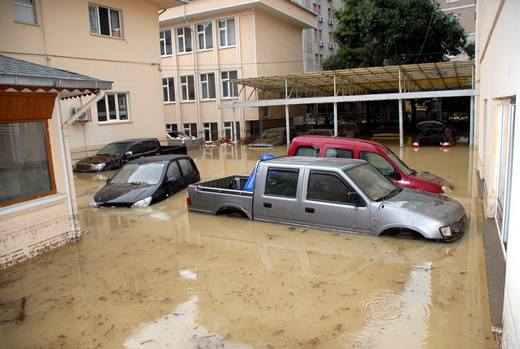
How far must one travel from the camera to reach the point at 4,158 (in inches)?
271

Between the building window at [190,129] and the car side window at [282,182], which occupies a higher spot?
the building window at [190,129]

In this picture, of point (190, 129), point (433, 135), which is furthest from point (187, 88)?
point (433, 135)

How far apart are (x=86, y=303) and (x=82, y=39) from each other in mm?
16034

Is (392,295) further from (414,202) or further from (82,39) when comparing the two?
(82,39)

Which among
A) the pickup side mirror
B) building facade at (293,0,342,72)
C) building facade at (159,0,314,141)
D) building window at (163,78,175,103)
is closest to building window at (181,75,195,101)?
building facade at (159,0,314,141)

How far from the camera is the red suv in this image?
8.84 meters

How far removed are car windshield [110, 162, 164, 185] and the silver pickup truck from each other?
10.6 feet

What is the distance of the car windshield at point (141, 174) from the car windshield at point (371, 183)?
5.71 m

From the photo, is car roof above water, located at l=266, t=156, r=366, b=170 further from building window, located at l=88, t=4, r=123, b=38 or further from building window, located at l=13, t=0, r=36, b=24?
building window, located at l=88, t=4, r=123, b=38

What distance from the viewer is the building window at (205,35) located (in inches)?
1181

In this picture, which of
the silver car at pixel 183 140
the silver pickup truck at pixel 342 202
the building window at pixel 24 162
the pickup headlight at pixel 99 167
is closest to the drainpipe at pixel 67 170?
the building window at pixel 24 162

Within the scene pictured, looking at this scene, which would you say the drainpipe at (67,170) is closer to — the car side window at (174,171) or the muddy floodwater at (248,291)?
the muddy floodwater at (248,291)

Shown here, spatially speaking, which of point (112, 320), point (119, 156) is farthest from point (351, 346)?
point (119, 156)

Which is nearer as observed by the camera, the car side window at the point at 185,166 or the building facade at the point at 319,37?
the car side window at the point at 185,166
